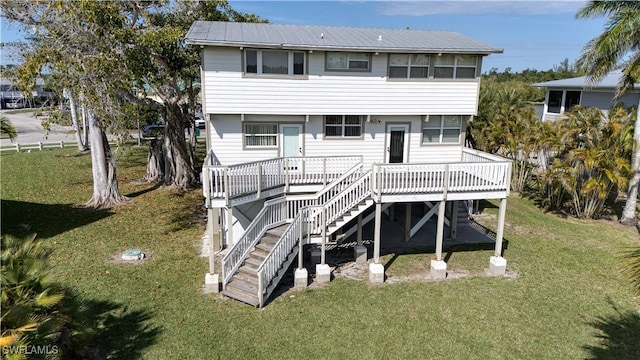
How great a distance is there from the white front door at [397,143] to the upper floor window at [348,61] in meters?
2.58

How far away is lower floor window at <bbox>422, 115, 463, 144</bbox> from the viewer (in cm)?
1608

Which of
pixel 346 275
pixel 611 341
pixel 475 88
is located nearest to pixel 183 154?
pixel 346 275

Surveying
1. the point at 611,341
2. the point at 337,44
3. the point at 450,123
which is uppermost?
the point at 337,44

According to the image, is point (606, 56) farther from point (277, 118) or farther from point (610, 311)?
point (277, 118)

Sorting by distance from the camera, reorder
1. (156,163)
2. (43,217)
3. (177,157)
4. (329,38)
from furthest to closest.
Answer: (156,163)
(177,157)
(43,217)
(329,38)

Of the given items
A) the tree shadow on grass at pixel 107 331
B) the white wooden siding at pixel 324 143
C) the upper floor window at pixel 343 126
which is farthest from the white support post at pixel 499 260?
the tree shadow on grass at pixel 107 331

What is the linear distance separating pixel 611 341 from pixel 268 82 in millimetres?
12469

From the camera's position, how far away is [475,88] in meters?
15.7

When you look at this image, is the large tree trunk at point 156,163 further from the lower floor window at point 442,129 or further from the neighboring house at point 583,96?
the neighboring house at point 583,96

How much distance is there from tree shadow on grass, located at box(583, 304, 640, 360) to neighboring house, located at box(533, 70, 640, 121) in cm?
1794

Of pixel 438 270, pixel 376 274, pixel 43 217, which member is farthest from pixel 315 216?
pixel 43 217

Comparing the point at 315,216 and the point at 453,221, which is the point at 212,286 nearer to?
the point at 315,216

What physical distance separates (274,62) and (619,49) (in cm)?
1536

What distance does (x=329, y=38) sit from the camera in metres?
15.4
